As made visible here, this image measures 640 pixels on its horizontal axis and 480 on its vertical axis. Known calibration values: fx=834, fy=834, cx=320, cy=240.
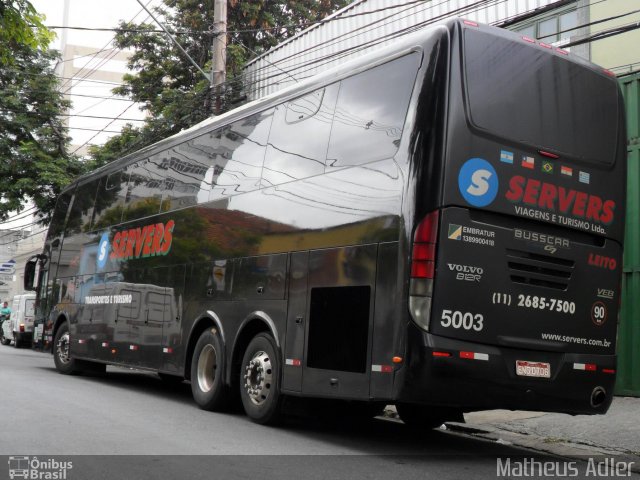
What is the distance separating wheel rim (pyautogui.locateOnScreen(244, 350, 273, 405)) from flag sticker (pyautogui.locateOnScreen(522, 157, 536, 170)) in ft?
11.5

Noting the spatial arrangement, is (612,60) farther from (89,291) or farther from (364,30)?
(89,291)

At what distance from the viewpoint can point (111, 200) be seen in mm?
14617

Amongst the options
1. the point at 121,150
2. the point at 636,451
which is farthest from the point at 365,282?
the point at 121,150

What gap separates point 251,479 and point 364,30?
46.6 feet

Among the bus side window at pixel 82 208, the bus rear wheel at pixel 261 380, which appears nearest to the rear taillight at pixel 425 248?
the bus rear wheel at pixel 261 380

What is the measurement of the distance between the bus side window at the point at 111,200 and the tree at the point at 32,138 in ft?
Answer: 40.3

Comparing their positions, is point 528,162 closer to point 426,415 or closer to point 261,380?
point 426,415

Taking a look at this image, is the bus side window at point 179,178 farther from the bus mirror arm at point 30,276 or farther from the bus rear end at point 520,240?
the bus mirror arm at point 30,276

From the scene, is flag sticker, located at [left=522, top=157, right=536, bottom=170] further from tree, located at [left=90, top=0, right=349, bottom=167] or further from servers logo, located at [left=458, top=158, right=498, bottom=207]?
tree, located at [left=90, top=0, right=349, bottom=167]

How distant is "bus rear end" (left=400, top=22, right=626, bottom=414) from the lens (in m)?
7.18

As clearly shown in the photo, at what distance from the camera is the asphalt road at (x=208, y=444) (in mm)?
6605

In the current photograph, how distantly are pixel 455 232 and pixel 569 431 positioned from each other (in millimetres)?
3989

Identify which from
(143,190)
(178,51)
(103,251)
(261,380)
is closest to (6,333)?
(178,51)

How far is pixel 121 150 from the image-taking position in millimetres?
26938
